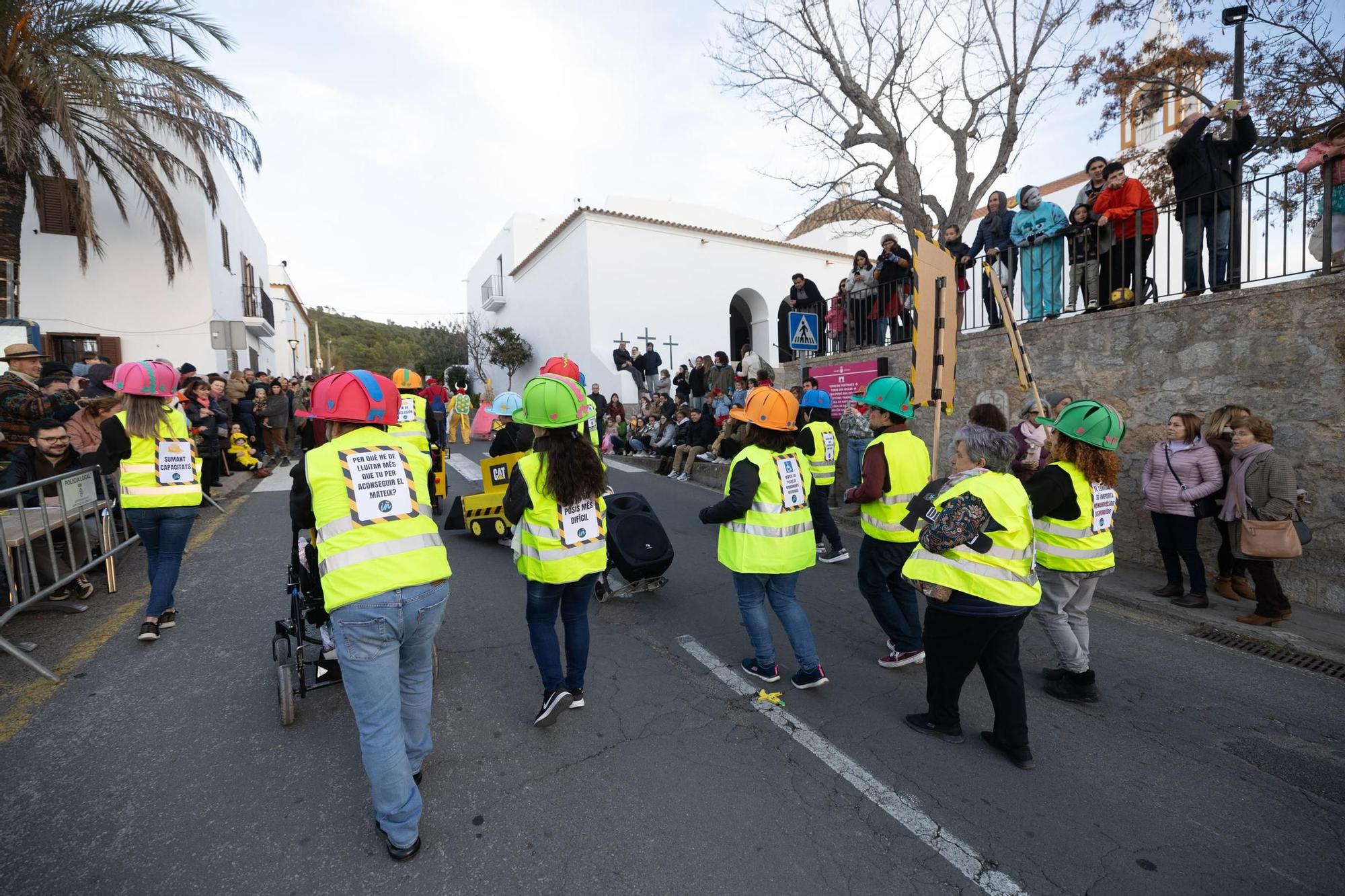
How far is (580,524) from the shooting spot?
3.29m

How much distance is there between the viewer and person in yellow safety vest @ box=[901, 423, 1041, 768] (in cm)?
309

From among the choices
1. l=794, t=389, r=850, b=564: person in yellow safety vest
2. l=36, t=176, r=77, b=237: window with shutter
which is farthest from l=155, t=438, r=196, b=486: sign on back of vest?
l=36, t=176, r=77, b=237: window with shutter

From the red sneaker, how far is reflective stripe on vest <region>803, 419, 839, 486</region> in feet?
6.72

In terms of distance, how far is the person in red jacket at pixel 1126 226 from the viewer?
688 cm

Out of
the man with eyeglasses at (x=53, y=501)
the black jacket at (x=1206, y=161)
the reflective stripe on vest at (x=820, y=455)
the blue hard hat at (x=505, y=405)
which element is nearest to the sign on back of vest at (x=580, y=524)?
the reflective stripe on vest at (x=820, y=455)

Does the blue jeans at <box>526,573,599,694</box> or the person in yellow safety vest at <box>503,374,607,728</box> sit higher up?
the person in yellow safety vest at <box>503,374,607,728</box>

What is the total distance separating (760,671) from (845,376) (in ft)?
25.1

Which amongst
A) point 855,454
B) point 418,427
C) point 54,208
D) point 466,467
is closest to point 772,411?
point 418,427

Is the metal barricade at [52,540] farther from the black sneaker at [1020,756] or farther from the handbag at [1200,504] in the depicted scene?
the handbag at [1200,504]

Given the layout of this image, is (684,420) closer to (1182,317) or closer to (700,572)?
(700,572)

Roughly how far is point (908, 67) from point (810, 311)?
5.99 m

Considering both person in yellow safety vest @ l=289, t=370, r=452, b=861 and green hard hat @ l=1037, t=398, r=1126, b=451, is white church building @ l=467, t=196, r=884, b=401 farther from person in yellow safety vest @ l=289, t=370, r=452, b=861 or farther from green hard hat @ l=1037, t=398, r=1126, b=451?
person in yellow safety vest @ l=289, t=370, r=452, b=861

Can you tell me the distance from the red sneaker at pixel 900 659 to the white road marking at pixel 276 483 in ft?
32.8

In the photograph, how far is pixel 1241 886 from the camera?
93.5 inches
